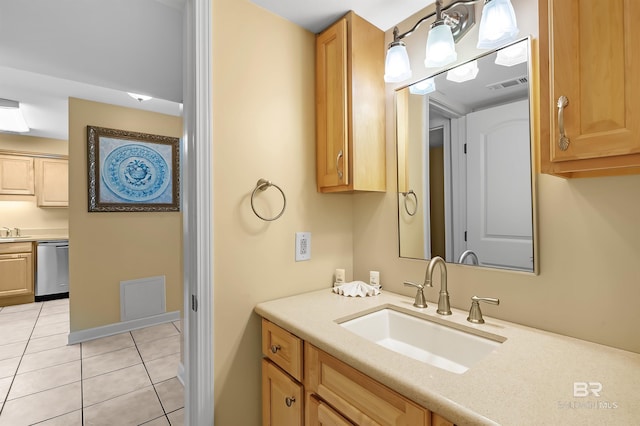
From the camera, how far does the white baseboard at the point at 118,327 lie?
2.88 meters

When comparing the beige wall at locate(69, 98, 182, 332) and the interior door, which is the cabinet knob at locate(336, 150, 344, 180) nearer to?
the interior door

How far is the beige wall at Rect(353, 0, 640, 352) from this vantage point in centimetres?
89

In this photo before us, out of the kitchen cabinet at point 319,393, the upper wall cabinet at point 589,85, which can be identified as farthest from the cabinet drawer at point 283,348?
the upper wall cabinet at point 589,85

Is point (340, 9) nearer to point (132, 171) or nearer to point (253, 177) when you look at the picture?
point (253, 177)

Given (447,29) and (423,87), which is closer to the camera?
(447,29)

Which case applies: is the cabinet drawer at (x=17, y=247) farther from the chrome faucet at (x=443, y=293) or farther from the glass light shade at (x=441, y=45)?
the glass light shade at (x=441, y=45)

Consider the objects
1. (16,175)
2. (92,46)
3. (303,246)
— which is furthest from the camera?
(16,175)

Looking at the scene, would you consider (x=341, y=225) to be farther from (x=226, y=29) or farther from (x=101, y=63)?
(x=101, y=63)

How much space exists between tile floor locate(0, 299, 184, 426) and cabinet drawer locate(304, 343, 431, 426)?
1360mm

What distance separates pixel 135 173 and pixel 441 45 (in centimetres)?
331

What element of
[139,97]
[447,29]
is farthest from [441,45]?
[139,97]

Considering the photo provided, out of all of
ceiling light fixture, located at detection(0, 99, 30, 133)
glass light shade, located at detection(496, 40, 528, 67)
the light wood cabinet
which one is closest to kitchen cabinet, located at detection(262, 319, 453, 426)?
glass light shade, located at detection(496, 40, 528, 67)

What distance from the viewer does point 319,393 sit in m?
1.01

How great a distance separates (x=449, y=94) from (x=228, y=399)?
1667mm
